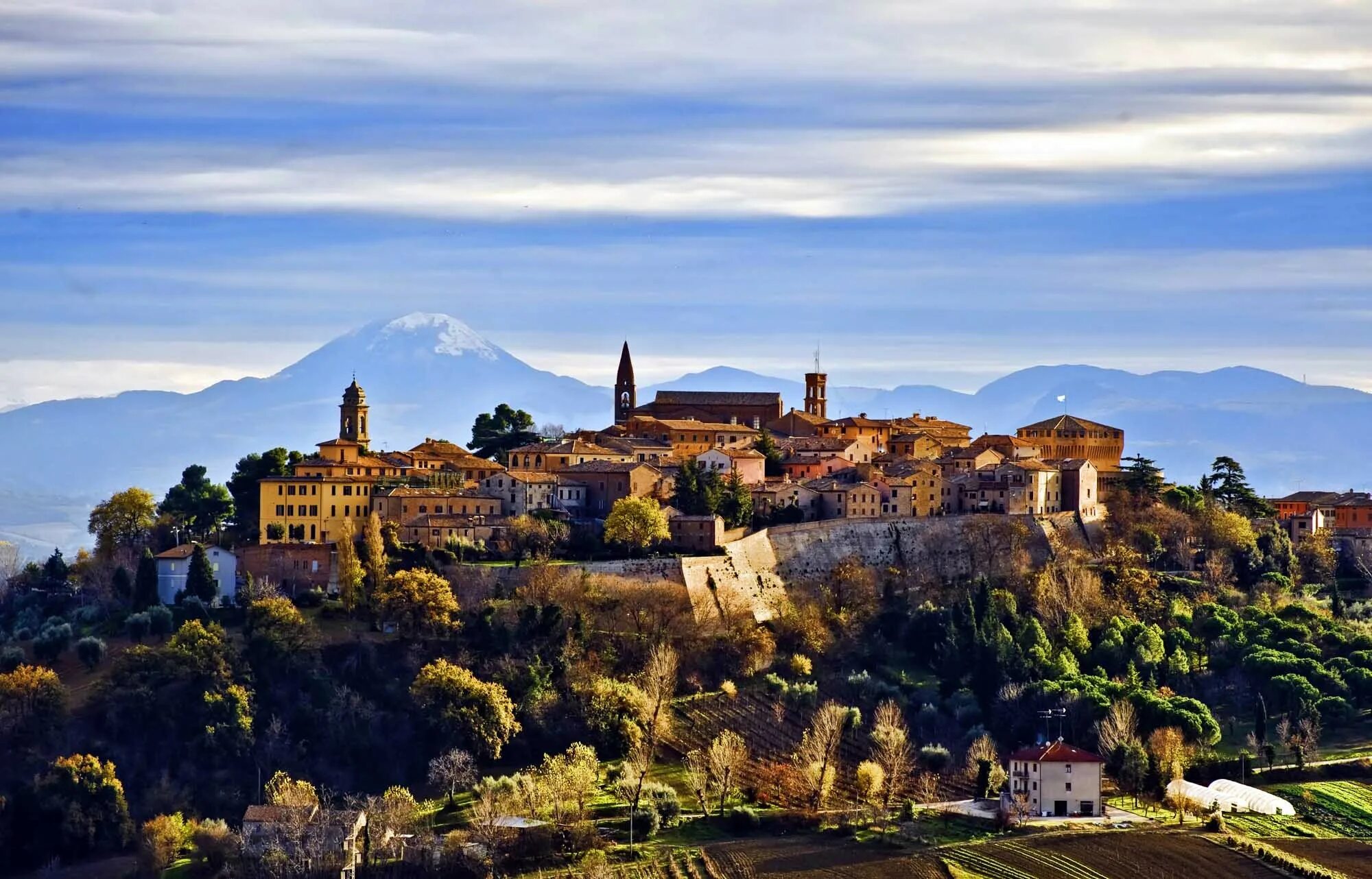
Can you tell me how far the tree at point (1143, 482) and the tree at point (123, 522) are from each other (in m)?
35.9

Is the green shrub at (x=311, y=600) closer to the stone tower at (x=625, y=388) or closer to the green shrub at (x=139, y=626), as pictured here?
the green shrub at (x=139, y=626)

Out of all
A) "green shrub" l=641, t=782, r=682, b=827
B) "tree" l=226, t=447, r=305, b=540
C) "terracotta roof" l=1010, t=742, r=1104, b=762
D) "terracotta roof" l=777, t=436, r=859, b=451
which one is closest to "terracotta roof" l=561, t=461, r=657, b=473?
"tree" l=226, t=447, r=305, b=540

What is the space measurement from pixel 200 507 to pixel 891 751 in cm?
2609

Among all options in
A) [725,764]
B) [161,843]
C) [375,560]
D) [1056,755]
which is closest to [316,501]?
[375,560]

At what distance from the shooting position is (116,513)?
76125mm

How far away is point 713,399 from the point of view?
97.4 meters

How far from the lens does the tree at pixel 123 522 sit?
75688 millimetres

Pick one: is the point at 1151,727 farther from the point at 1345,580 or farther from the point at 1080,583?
the point at 1345,580

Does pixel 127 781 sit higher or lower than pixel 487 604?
lower

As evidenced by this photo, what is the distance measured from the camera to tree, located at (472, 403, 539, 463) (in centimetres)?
8750

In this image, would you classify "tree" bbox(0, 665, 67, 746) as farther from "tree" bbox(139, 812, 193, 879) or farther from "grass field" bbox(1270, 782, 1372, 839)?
"grass field" bbox(1270, 782, 1372, 839)

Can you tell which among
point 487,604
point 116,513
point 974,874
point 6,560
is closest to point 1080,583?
point 487,604

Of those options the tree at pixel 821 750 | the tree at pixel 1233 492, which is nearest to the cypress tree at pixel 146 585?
the tree at pixel 821 750

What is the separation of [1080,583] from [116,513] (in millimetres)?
32016
